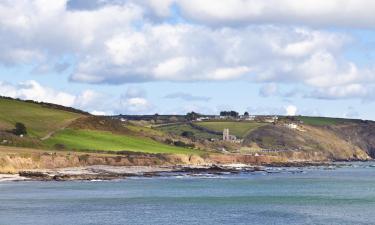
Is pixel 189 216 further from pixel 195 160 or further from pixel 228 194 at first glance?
pixel 195 160

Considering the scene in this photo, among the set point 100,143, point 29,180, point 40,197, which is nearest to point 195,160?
point 100,143

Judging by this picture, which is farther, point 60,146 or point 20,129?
point 20,129

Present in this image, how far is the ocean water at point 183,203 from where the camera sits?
70312mm

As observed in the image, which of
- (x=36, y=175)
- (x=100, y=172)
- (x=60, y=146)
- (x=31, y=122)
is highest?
(x=31, y=122)

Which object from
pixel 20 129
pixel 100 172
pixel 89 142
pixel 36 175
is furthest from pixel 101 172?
pixel 89 142

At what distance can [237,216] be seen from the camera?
73.9 meters

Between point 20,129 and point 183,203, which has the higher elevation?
point 20,129

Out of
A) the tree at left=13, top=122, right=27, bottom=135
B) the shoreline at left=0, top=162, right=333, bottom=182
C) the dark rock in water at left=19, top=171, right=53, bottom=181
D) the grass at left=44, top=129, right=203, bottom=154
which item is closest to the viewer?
the dark rock in water at left=19, top=171, right=53, bottom=181

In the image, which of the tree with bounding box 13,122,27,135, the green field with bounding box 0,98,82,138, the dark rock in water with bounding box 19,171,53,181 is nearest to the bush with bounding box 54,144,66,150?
the green field with bounding box 0,98,82,138

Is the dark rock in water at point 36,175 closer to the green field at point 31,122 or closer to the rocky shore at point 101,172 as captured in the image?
the rocky shore at point 101,172

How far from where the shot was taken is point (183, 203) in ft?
291

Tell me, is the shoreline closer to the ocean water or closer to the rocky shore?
the rocky shore

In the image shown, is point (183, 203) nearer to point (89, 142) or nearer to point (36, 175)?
point (36, 175)

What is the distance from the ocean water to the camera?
231 ft
